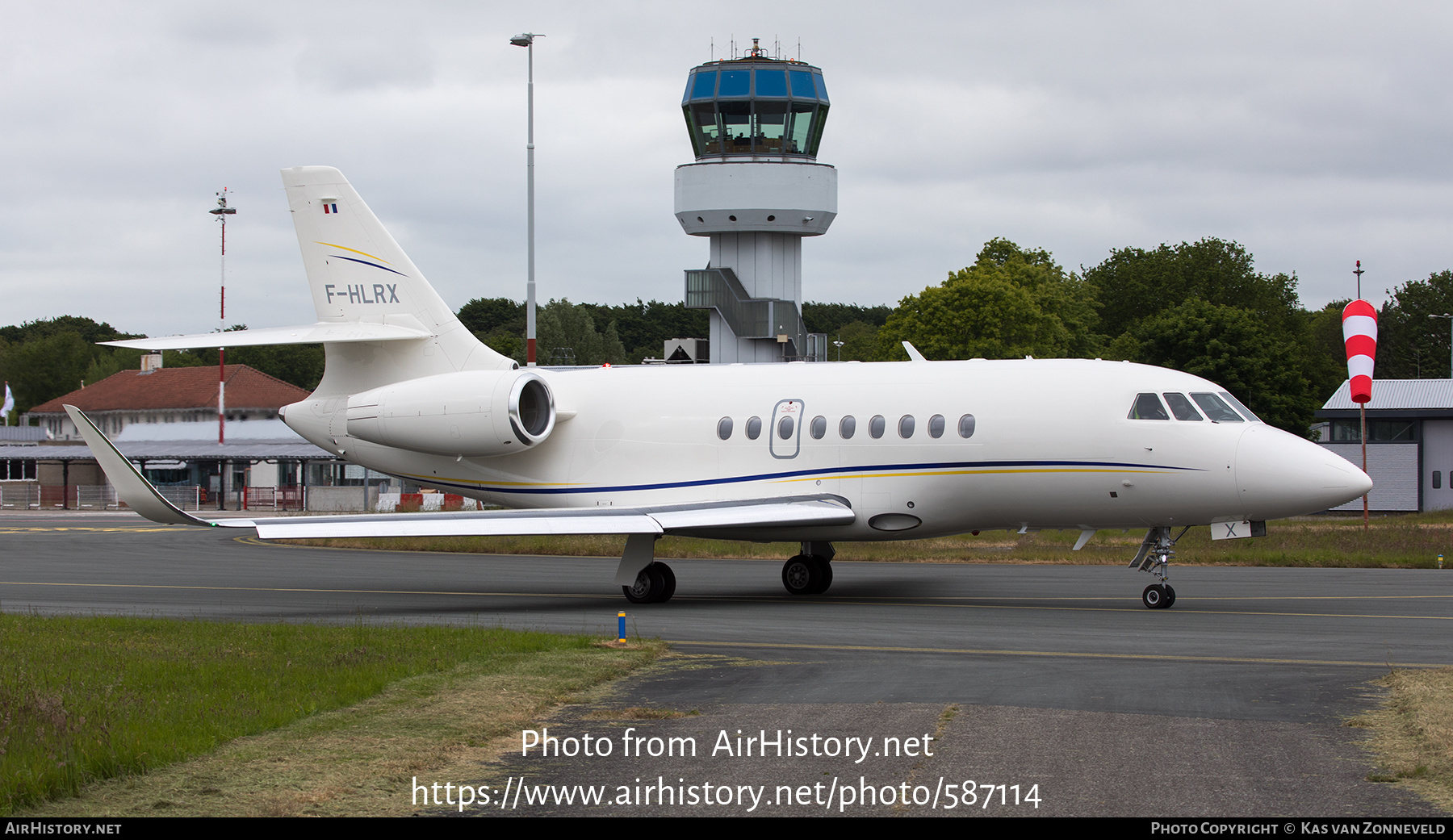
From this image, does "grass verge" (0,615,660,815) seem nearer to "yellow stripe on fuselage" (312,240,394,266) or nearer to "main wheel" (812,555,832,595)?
"main wheel" (812,555,832,595)

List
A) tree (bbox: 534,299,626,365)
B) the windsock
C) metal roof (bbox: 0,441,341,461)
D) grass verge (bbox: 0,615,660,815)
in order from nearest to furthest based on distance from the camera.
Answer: grass verge (bbox: 0,615,660,815), the windsock, metal roof (bbox: 0,441,341,461), tree (bbox: 534,299,626,365)

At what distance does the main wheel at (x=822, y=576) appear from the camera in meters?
21.7

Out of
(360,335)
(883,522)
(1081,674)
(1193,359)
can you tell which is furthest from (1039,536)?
(1193,359)

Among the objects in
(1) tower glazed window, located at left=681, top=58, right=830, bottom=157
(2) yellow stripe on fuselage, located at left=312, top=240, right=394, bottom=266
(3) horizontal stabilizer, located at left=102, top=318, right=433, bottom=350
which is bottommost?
(3) horizontal stabilizer, located at left=102, top=318, right=433, bottom=350

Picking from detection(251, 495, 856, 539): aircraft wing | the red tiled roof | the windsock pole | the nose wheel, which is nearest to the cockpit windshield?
the nose wheel

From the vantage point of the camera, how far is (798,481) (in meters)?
20.6

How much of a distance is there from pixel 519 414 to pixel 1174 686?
13.6 m

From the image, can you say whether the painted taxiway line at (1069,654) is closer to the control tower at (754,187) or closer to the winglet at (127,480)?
the winglet at (127,480)

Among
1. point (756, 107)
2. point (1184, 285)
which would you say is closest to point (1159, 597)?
point (756, 107)

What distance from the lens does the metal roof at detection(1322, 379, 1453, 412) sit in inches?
2233

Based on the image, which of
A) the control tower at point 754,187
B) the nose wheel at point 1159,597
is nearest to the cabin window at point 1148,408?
the nose wheel at point 1159,597

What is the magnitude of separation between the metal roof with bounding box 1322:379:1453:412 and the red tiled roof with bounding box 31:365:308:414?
57.1 meters

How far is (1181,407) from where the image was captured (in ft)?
60.6

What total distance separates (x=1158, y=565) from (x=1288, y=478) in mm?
2124
